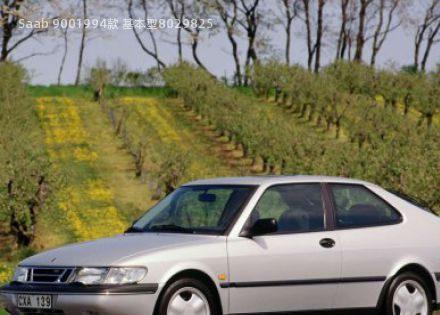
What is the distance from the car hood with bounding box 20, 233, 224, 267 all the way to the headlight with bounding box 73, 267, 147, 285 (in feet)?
0.19

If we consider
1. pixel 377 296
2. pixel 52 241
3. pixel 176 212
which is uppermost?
pixel 176 212

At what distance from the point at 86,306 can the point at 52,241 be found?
2165cm

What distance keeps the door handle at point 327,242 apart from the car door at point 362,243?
0.42 feet

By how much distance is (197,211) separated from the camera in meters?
11.8

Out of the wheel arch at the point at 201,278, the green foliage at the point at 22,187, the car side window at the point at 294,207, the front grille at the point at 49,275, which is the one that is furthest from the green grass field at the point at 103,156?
the wheel arch at the point at 201,278

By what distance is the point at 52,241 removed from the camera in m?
31.7

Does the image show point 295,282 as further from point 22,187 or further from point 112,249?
point 22,187

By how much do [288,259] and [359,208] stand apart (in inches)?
54.9

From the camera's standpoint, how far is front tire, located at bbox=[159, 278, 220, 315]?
34.5ft

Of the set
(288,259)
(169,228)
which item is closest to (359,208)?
(288,259)

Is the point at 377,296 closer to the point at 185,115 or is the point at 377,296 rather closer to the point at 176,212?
the point at 176,212

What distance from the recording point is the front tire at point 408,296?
39.5 ft

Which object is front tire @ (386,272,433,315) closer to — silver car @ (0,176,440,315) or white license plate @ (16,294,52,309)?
silver car @ (0,176,440,315)

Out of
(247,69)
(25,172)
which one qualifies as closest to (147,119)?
(247,69)
